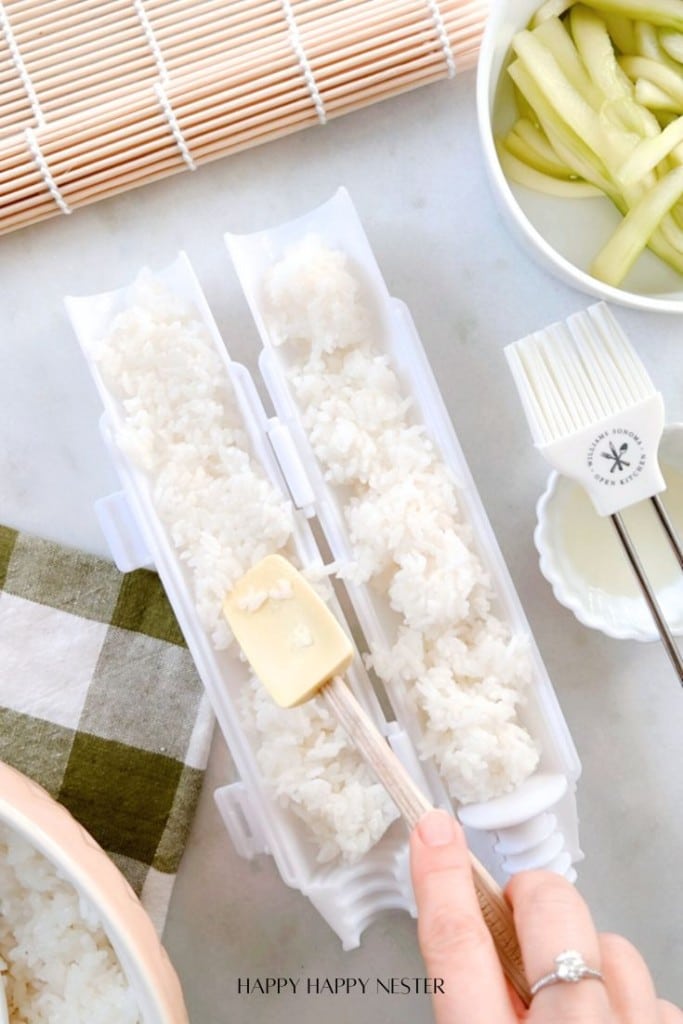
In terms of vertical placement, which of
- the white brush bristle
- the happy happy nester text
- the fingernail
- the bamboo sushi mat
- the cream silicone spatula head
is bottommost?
the happy happy nester text

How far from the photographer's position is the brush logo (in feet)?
3.27

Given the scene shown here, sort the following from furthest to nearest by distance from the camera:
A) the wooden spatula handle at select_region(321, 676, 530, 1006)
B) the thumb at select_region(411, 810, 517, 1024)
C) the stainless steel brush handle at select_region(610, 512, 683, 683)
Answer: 1. the stainless steel brush handle at select_region(610, 512, 683, 683)
2. the wooden spatula handle at select_region(321, 676, 530, 1006)
3. the thumb at select_region(411, 810, 517, 1024)

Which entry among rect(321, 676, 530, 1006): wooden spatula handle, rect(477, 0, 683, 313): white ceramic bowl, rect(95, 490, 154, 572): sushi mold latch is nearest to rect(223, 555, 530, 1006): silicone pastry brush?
rect(321, 676, 530, 1006): wooden spatula handle

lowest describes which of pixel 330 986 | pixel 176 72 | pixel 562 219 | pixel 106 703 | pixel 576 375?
pixel 330 986

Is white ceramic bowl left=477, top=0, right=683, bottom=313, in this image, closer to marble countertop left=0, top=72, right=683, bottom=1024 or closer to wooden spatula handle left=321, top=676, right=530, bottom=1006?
marble countertop left=0, top=72, right=683, bottom=1024

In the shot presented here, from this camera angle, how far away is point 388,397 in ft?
3.48

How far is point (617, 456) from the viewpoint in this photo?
39.3 inches

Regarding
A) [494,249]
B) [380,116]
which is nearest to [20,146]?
[380,116]

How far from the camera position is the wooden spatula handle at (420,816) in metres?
0.91

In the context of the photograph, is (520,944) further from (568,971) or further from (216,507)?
(216,507)

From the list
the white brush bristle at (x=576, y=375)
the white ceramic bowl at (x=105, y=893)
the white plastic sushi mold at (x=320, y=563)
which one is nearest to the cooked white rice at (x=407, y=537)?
the white plastic sushi mold at (x=320, y=563)

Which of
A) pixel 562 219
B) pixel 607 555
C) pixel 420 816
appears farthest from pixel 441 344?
pixel 420 816

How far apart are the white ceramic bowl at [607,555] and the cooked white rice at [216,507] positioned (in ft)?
0.95

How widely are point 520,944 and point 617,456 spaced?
18.6 inches
